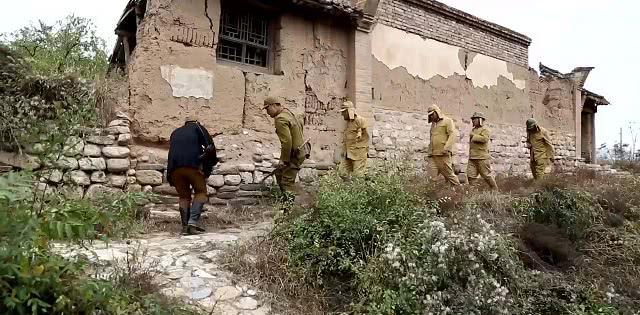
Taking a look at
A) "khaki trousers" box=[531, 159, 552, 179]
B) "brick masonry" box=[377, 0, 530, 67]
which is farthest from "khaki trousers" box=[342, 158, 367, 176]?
"khaki trousers" box=[531, 159, 552, 179]

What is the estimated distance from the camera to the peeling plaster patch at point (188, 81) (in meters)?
6.82

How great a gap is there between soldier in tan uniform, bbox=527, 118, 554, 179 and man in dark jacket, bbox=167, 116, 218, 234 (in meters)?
6.09

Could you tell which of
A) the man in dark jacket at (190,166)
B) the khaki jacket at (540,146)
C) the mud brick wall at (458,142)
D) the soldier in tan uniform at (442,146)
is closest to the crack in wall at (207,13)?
the man in dark jacket at (190,166)

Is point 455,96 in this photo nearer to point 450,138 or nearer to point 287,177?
point 450,138

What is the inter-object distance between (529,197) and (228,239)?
152 inches

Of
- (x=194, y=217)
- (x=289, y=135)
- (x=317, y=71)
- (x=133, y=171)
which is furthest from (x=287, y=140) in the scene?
(x=317, y=71)

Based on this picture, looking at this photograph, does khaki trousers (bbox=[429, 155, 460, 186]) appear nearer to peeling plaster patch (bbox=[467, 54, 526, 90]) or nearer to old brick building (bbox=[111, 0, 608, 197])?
old brick building (bbox=[111, 0, 608, 197])

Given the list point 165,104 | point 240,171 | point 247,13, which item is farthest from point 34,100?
point 247,13

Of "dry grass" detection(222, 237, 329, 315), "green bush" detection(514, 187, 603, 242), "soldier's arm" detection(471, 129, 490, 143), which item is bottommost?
"dry grass" detection(222, 237, 329, 315)

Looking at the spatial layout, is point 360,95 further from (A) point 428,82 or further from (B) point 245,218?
(B) point 245,218

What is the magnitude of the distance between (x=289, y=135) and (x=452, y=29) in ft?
20.8

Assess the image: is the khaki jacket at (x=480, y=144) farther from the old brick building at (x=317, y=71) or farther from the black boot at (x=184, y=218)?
the black boot at (x=184, y=218)

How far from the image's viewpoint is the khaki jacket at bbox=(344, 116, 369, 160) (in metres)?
7.45

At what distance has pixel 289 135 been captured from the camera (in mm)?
6211
